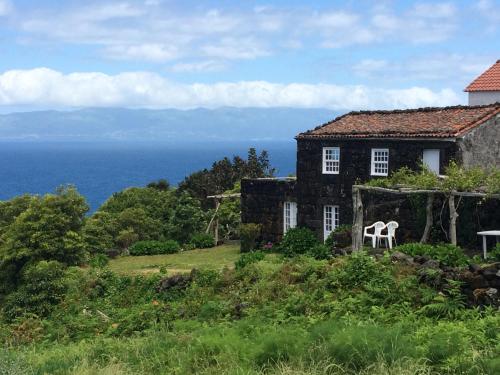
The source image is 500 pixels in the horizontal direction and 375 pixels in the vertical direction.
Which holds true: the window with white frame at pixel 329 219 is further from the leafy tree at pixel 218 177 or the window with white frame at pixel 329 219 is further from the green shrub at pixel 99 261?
the leafy tree at pixel 218 177

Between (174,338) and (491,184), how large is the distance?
13.2m

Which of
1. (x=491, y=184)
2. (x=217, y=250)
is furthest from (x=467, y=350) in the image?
Result: (x=217, y=250)

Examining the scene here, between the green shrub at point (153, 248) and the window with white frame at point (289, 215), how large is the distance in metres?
5.39

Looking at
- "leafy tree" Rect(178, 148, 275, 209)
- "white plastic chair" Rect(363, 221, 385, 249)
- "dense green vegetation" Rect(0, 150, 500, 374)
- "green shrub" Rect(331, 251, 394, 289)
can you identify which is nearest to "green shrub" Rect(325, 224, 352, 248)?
"dense green vegetation" Rect(0, 150, 500, 374)

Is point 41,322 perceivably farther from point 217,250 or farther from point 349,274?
point 217,250

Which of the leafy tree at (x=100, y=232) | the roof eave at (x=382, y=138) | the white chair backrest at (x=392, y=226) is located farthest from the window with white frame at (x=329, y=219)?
the leafy tree at (x=100, y=232)

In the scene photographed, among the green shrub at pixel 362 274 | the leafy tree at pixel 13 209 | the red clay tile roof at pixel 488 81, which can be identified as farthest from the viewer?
the red clay tile roof at pixel 488 81

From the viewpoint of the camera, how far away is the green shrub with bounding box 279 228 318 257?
32781 mm

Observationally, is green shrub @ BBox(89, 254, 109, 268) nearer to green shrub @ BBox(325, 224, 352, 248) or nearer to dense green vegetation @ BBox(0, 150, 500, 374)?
dense green vegetation @ BBox(0, 150, 500, 374)

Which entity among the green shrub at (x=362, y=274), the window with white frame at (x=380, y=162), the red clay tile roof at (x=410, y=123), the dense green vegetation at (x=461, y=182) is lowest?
the green shrub at (x=362, y=274)

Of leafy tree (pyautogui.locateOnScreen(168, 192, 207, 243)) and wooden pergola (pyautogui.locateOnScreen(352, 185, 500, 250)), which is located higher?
wooden pergola (pyautogui.locateOnScreen(352, 185, 500, 250))

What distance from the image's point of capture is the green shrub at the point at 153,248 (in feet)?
120

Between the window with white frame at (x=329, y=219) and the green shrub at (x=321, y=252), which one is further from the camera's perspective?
the window with white frame at (x=329, y=219)

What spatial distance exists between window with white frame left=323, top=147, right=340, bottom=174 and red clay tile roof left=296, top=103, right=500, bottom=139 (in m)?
0.68
